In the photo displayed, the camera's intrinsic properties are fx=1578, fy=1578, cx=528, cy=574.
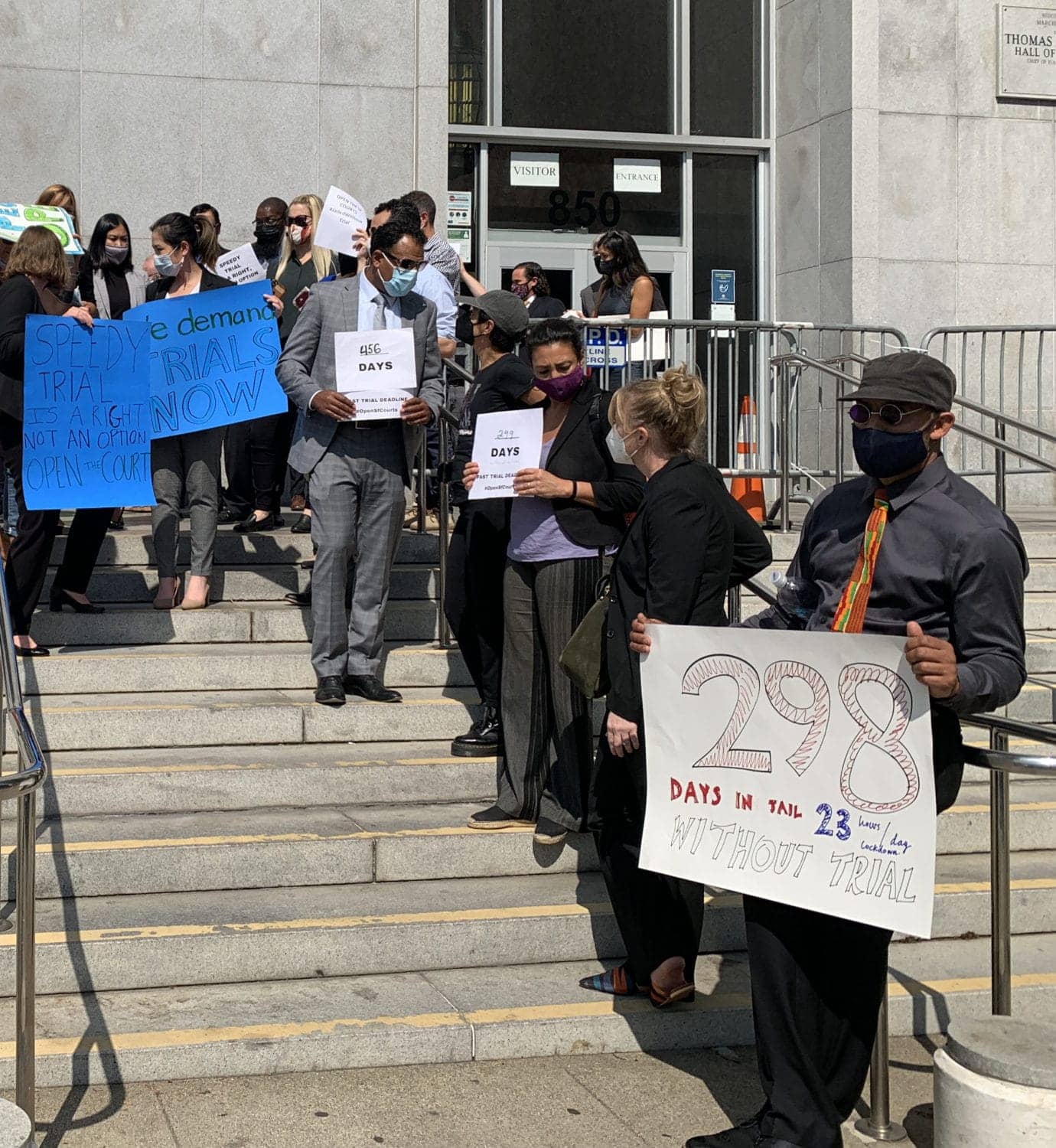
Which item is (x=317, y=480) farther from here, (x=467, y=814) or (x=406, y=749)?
(x=467, y=814)

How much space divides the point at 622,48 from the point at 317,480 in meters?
9.19

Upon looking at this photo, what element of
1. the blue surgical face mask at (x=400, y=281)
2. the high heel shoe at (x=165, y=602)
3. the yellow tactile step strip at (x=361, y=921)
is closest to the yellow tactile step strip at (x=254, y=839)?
the yellow tactile step strip at (x=361, y=921)

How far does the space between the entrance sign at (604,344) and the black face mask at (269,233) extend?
6.96ft

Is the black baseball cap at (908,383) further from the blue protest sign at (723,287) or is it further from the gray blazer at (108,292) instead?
the blue protest sign at (723,287)

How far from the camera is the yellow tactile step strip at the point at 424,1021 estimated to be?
478cm

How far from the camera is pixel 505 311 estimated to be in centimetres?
679

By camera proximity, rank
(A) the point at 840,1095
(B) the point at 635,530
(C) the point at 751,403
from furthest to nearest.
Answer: (C) the point at 751,403 < (B) the point at 635,530 < (A) the point at 840,1095

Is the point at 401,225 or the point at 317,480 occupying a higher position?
the point at 401,225

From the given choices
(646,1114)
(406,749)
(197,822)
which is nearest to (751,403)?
(406,749)

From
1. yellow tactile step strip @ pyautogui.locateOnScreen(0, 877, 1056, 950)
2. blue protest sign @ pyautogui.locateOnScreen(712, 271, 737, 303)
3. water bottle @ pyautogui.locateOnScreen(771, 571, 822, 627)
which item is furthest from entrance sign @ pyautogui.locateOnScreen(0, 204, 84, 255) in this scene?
blue protest sign @ pyautogui.locateOnScreen(712, 271, 737, 303)

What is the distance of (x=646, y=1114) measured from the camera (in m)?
4.68

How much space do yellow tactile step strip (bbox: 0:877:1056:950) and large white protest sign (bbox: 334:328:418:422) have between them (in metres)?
2.59

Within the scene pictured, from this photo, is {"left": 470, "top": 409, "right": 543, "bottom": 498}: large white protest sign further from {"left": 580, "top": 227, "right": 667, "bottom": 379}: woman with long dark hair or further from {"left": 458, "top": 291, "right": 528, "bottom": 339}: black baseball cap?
{"left": 580, "top": 227, "right": 667, "bottom": 379}: woman with long dark hair

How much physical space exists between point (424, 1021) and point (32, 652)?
11.1 feet
